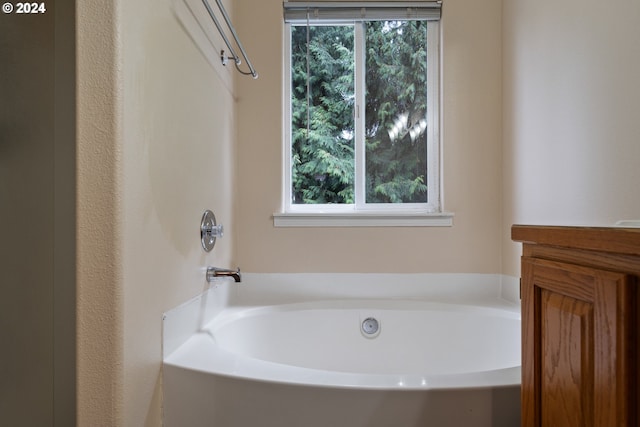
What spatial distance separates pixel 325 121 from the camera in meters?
2.09

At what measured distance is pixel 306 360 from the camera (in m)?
1.74

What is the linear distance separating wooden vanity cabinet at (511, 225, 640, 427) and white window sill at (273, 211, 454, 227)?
116 centimetres

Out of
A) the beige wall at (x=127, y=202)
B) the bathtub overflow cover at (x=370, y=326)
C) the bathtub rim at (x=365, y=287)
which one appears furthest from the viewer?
the bathtub rim at (x=365, y=287)

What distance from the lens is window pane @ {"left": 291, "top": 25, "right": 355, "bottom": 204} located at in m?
2.09

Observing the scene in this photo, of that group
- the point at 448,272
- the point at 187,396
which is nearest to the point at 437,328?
the point at 448,272

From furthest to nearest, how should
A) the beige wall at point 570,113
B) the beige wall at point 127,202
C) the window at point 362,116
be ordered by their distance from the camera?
the window at point 362,116, the beige wall at point 570,113, the beige wall at point 127,202

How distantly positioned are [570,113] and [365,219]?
0.96m

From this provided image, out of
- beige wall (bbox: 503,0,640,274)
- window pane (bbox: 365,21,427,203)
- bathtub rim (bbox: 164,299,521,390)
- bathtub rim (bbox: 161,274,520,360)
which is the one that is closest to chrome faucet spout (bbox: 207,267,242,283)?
bathtub rim (bbox: 164,299,521,390)

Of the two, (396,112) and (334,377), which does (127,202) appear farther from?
(396,112)

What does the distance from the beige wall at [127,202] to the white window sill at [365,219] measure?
0.81 meters

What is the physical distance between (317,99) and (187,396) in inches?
62.0

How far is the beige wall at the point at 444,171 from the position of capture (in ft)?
6.42

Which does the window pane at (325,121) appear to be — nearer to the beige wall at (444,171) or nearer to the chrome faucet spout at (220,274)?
the beige wall at (444,171)

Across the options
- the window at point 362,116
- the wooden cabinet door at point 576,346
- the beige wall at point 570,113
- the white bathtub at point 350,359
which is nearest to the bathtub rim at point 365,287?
the white bathtub at point 350,359
